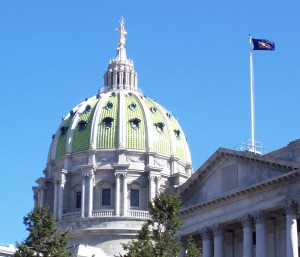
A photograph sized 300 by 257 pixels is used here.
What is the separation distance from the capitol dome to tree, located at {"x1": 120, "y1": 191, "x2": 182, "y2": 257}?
54318mm

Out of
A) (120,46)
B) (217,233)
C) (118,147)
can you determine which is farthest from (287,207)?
(120,46)

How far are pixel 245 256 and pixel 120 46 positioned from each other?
256 feet

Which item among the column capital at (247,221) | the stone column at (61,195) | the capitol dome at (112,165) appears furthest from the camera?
the stone column at (61,195)

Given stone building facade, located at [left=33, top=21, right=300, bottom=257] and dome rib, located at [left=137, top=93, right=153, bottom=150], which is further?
dome rib, located at [left=137, top=93, right=153, bottom=150]

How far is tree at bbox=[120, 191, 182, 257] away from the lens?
184 ft

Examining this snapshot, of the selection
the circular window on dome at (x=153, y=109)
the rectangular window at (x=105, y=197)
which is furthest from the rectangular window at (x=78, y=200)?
the circular window on dome at (x=153, y=109)

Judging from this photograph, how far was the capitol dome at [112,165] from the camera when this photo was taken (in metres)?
116

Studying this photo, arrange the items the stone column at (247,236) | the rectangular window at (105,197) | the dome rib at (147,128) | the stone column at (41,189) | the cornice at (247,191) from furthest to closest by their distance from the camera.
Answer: the stone column at (41,189) → the dome rib at (147,128) → the rectangular window at (105,197) → the stone column at (247,236) → the cornice at (247,191)

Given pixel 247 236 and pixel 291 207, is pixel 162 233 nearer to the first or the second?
pixel 291 207

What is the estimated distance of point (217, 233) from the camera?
2751 inches

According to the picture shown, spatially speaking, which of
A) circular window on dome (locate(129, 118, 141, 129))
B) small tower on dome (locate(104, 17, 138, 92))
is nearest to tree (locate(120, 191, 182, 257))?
circular window on dome (locate(129, 118, 141, 129))

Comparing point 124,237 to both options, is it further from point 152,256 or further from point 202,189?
point 152,256

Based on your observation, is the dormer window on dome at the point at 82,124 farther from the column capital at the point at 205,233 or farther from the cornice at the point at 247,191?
the column capital at the point at 205,233

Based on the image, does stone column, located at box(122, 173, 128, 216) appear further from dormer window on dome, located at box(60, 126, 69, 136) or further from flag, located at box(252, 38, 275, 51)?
flag, located at box(252, 38, 275, 51)
